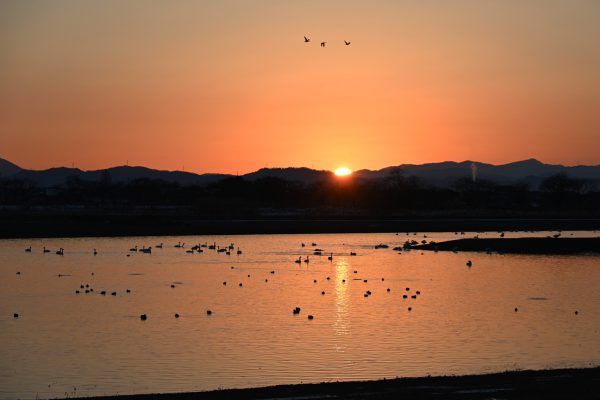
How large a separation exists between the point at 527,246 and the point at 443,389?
219 ft

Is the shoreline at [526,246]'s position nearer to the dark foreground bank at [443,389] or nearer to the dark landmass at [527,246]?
the dark landmass at [527,246]

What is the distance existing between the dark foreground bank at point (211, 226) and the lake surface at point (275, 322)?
42.2 meters

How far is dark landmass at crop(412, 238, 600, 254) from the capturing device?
85438mm

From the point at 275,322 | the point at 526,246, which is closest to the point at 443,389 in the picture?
the point at 275,322

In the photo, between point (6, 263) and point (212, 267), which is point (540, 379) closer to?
point (212, 267)

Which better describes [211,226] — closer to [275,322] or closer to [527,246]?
[527,246]

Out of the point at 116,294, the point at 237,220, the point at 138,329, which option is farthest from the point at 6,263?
the point at 237,220

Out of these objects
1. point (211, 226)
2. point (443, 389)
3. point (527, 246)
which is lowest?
point (443, 389)

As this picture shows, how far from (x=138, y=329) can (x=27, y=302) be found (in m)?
11.2

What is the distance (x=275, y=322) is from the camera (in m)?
38.1

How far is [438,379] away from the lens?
23.8m

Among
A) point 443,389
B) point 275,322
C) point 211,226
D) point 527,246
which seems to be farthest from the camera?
point 211,226

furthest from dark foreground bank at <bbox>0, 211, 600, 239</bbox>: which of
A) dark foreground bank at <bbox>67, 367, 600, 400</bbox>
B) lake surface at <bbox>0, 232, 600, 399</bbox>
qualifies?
dark foreground bank at <bbox>67, 367, 600, 400</bbox>

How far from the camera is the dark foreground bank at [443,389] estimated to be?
21.2 metres
